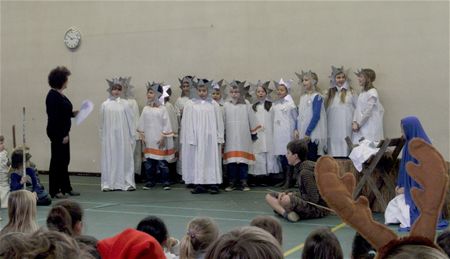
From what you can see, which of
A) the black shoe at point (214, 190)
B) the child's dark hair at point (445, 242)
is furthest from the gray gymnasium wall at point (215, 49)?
the child's dark hair at point (445, 242)

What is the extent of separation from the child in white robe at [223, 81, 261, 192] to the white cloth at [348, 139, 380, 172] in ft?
10.2

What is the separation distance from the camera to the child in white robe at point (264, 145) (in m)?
11.9

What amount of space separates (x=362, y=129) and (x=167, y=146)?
3.64m

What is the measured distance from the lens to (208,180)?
10.9 m

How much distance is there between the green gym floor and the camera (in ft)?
24.4

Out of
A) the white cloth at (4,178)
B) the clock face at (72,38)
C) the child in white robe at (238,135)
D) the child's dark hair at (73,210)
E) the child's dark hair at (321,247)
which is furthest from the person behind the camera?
the clock face at (72,38)

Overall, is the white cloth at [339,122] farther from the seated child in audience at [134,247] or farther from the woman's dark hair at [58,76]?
the seated child in audience at [134,247]

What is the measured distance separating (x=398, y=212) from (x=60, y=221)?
467 cm

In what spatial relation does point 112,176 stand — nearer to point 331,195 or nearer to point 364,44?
point 364,44

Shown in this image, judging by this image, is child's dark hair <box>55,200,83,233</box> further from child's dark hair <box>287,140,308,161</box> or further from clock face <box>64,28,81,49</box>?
clock face <box>64,28,81,49</box>

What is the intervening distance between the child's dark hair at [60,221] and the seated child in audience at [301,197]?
4133 mm

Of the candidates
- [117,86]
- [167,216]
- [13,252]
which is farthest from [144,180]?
[13,252]

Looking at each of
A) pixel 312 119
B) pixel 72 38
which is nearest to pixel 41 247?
pixel 312 119

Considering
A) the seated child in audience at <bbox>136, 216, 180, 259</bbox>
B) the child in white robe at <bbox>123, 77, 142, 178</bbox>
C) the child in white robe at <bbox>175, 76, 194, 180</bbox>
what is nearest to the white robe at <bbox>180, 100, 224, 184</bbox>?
the child in white robe at <bbox>175, 76, 194, 180</bbox>
